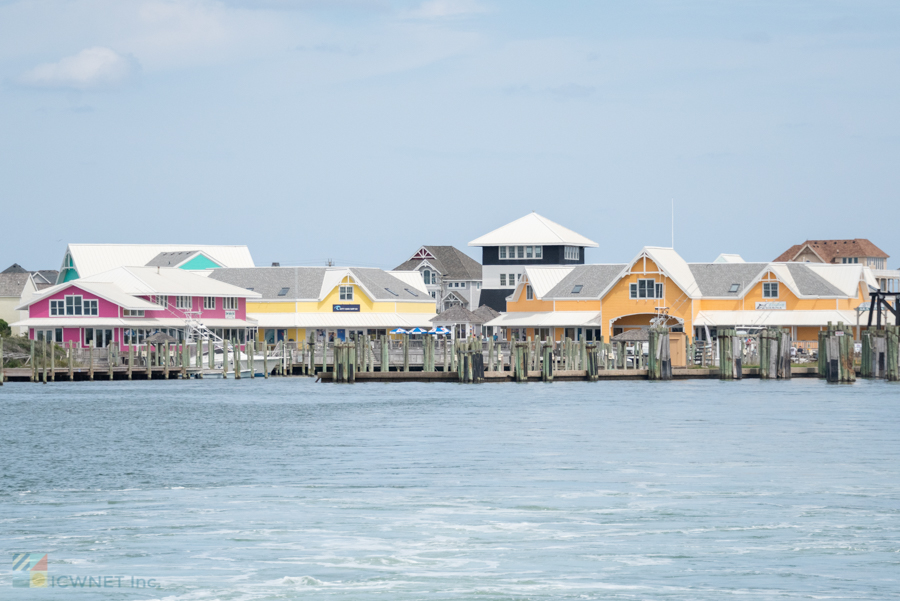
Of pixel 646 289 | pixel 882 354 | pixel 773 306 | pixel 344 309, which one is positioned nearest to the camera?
pixel 882 354

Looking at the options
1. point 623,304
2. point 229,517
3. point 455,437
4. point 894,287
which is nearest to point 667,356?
point 623,304

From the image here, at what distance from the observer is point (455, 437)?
37938 mm

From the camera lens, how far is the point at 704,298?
277ft

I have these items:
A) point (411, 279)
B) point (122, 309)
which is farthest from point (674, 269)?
point (122, 309)

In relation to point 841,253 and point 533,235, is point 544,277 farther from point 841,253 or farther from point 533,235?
point 841,253

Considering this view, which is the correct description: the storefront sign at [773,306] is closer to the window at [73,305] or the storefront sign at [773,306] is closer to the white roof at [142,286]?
the white roof at [142,286]

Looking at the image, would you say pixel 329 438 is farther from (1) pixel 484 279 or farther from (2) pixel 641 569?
(1) pixel 484 279

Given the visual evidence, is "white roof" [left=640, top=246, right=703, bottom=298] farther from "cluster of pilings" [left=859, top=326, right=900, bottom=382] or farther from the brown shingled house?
the brown shingled house

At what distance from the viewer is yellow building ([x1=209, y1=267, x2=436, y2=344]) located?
310 feet

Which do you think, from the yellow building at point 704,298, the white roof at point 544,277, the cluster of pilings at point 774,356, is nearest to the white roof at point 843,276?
the yellow building at point 704,298

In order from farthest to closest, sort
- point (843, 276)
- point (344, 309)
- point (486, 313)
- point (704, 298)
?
point (486, 313) < point (344, 309) < point (843, 276) < point (704, 298)

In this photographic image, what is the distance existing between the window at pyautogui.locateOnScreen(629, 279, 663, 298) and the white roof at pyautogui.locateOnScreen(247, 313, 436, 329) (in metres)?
17.7

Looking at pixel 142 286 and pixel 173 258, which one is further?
pixel 173 258

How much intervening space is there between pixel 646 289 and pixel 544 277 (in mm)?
9903
